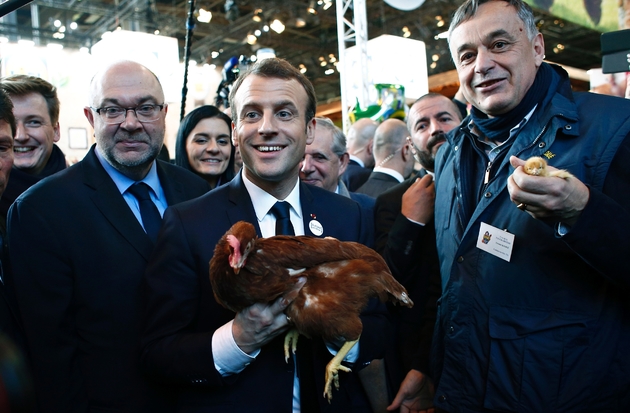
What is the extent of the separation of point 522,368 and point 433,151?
1448 mm

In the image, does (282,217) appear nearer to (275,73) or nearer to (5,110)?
(275,73)

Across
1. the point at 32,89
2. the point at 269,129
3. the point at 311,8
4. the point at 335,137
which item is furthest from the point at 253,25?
the point at 269,129

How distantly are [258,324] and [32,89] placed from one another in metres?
2.13

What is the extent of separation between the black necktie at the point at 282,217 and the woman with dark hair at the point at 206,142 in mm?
1705

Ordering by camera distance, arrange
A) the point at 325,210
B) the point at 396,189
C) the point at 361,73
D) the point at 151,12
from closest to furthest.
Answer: the point at 325,210 → the point at 396,189 → the point at 361,73 → the point at 151,12

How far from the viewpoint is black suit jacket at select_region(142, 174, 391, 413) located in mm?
1509

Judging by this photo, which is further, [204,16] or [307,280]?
[204,16]

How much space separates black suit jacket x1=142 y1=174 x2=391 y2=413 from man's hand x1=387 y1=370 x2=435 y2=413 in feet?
1.94

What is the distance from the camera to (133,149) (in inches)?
82.0

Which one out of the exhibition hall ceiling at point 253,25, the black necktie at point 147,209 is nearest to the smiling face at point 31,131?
the black necktie at point 147,209

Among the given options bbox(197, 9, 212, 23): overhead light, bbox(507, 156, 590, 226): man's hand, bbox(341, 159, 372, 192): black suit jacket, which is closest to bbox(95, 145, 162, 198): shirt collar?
bbox(507, 156, 590, 226): man's hand

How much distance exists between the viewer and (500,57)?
5.88 feet

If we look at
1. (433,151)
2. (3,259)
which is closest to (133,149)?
(3,259)

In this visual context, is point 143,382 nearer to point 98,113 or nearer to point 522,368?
point 98,113
